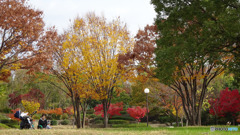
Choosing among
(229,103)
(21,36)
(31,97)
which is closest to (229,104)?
(229,103)

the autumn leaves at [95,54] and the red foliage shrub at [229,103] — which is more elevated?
the autumn leaves at [95,54]

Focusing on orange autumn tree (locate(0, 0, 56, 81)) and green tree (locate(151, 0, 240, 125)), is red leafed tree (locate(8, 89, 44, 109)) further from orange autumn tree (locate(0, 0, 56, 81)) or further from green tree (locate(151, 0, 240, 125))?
green tree (locate(151, 0, 240, 125))

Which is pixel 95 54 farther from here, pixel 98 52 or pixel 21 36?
pixel 21 36

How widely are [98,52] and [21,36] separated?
5927mm

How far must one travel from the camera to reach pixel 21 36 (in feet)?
40.7

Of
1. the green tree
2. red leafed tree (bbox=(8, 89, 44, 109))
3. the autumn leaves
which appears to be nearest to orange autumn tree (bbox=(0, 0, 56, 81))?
the autumn leaves

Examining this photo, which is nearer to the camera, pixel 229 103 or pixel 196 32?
pixel 196 32

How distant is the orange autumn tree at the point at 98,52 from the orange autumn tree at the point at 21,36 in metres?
3.64

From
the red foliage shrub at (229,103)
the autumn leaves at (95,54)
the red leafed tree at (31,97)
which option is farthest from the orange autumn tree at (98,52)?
the red leafed tree at (31,97)

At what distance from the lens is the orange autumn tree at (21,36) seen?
38.7 feet

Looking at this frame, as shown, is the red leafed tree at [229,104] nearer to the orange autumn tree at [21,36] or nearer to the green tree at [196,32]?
the green tree at [196,32]

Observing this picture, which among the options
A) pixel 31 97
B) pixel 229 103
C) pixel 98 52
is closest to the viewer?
pixel 98 52

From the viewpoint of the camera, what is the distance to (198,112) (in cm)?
1555

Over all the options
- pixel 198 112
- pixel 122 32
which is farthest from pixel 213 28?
pixel 122 32
